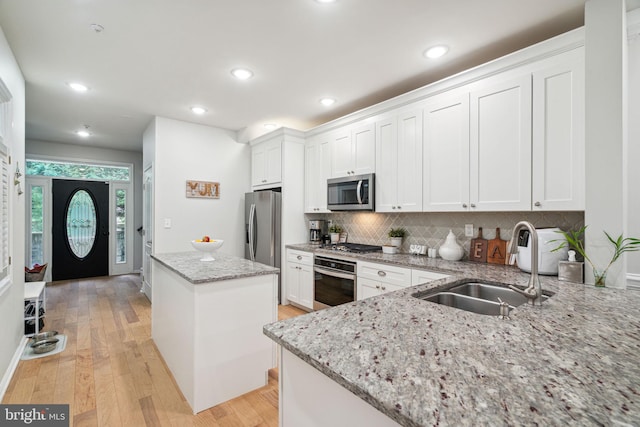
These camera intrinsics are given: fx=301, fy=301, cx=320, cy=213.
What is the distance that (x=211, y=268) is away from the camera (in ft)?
7.45

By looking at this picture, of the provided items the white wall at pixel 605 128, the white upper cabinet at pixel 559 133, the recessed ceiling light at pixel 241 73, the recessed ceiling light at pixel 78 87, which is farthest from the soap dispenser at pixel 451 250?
the recessed ceiling light at pixel 78 87

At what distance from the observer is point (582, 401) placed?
621mm

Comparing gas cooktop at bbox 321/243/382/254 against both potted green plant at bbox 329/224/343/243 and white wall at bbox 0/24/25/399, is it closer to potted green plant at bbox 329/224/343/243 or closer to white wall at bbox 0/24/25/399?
potted green plant at bbox 329/224/343/243

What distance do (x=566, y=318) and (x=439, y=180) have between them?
1.74 m

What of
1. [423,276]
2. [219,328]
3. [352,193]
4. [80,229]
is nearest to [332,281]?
[352,193]

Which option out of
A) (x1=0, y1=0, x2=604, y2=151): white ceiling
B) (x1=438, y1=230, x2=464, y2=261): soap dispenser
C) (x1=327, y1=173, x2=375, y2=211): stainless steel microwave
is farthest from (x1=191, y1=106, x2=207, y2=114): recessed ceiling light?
(x1=438, y1=230, x2=464, y2=261): soap dispenser

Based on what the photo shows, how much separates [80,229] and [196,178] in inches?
134

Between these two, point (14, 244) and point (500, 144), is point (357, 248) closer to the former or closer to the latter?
point (500, 144)

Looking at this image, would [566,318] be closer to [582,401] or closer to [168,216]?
[582,401]

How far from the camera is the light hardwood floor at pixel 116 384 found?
189cm

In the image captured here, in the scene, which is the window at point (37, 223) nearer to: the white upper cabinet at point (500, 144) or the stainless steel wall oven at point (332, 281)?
the stainless steel wall oven at point (332, 281)

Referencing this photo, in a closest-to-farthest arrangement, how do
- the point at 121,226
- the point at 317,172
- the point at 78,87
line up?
the point at 78,87 < the point at 317,172 < the point at 121,226

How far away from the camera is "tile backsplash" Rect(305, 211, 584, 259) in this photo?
7.93 ft

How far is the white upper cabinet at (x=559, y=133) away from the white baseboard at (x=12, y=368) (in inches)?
156
